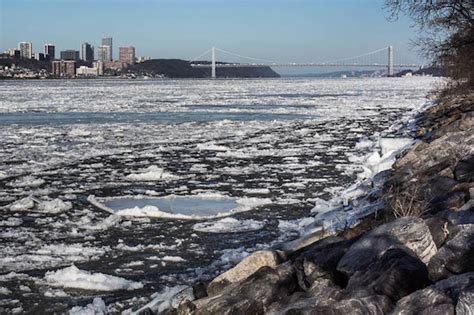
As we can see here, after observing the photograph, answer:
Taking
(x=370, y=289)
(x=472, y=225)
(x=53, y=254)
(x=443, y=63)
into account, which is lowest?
(x=53, y=254)

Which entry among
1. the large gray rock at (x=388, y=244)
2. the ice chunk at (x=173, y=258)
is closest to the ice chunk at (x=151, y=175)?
the ice chunk at (x=173, y=258)

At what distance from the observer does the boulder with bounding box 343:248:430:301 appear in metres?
3.50

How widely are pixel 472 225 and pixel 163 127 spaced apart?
17209 mm

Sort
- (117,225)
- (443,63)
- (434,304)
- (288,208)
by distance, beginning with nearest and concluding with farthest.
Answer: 1. (434,304)
2. (117,225)
3. (288,208)
4. (443,63)

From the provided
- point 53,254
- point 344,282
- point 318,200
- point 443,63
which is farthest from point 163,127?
point 344,282

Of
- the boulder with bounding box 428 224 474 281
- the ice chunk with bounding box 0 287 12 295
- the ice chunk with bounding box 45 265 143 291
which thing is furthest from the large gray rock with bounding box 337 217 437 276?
the ice chunk with bounding box 0 287 12 295

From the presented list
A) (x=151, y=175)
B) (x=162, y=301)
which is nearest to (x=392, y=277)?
(x=162, y=301)

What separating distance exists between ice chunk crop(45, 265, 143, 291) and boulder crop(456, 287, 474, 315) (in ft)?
9.85

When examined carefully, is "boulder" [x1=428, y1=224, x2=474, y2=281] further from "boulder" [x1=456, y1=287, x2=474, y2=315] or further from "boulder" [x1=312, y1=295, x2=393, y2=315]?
"boulder" [x1=456, y1=287, x2=474, y2=315]

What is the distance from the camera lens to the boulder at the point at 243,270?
4624 mm

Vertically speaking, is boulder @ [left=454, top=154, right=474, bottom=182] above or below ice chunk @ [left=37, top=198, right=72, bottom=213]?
above

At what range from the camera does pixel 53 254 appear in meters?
6.18

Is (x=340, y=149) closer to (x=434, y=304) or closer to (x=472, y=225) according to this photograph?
(x=472, y=225)

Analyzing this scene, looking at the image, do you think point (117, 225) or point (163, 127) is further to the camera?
→ point (163, 127)
